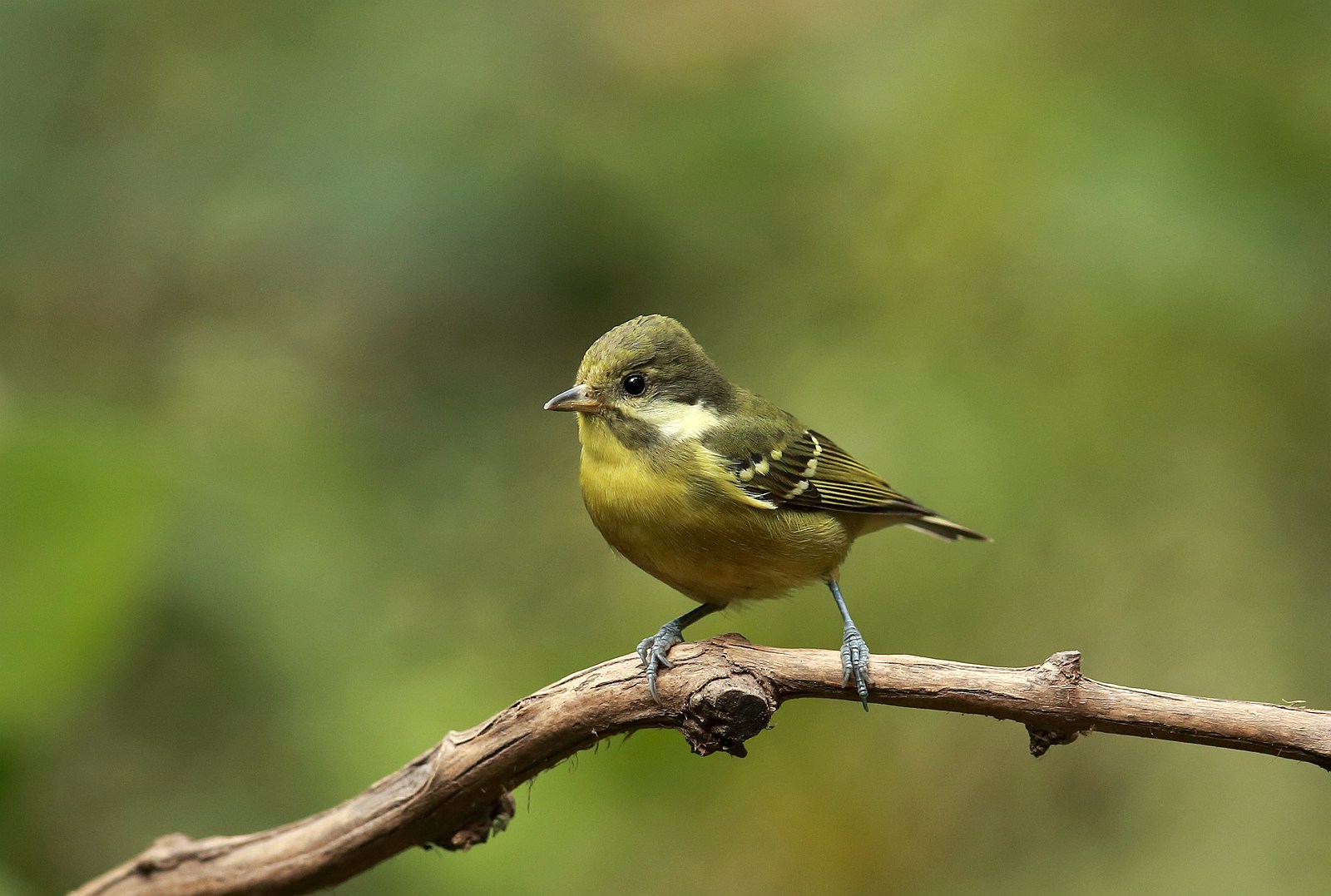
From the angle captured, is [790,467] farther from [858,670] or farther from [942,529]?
[858,670]

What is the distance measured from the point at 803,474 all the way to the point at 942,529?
875mm

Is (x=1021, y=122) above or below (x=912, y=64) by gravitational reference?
below

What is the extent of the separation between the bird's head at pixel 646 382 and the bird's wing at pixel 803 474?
0.14 metres

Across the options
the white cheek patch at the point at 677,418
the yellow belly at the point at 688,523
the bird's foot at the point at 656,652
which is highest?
the white cheek patch at the point at 677,418

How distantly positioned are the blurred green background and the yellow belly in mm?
863

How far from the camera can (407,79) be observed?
5547 mm

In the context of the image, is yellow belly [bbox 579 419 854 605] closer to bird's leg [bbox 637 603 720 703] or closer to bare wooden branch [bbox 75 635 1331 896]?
bird's leg [bbox 637 603 720 703]

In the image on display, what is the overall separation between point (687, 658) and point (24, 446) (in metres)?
2.35

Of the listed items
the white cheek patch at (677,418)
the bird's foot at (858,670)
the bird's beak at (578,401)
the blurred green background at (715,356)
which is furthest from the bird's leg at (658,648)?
the blurred green background at (715,356)

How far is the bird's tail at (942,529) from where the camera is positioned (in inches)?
188

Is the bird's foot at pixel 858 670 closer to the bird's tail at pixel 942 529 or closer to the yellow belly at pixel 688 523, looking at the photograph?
the yellow belly at pixel 688 523

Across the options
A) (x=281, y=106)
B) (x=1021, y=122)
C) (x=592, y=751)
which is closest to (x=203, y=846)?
Result: (x=592, y=751)

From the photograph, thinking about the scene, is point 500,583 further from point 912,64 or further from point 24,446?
point 912,64

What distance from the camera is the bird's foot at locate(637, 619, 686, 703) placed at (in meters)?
3.31
